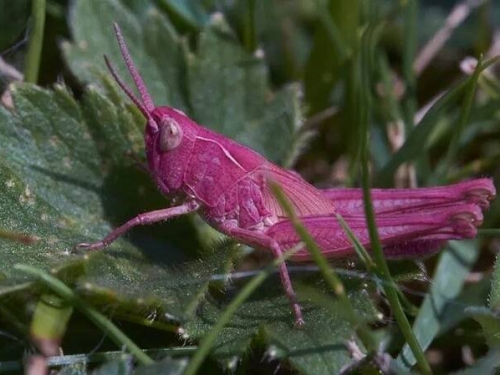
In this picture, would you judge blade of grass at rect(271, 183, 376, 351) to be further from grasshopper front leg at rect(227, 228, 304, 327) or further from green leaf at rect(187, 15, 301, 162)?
green leaf at rect(187, 15, 301, 162)

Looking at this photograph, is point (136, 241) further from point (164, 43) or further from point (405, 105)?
point (405, 105)

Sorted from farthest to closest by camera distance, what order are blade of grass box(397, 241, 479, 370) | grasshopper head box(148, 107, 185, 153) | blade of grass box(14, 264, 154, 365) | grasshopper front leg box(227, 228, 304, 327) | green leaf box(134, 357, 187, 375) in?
grasshopper head box(148, 107, 185, 153) → blade of grass box(397, 241, 479, 370) → grasshopper front leg box(227, 228, 304, 327) → blade of grass box(14, 264, 154, 365) → green leaf box(134, 357, 187, 375)

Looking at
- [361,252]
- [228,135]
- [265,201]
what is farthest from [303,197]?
[228,135]

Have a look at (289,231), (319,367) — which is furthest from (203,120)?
(319,367)

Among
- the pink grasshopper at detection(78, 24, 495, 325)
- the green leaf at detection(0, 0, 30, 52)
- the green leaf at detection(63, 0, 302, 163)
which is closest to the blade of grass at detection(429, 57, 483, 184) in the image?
the pink grasshopper at detection(78, 24, 495, 325)

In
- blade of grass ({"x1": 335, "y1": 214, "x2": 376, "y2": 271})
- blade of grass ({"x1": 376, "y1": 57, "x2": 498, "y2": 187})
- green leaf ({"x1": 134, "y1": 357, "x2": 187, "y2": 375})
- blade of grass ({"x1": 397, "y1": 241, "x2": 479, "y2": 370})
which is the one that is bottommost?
blade of grass ({"x1": 397, "y1": 241, "x2": 479, "y2": 370})

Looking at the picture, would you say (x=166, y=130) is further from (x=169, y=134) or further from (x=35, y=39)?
(x=35, y=39)

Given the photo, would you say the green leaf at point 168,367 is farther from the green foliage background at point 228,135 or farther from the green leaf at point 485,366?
the green leaf at point 485,366
